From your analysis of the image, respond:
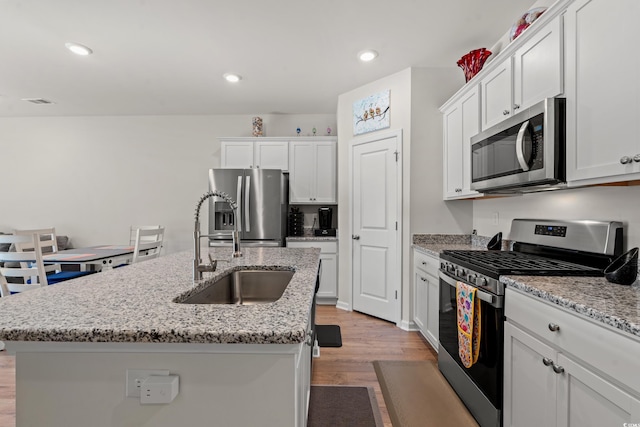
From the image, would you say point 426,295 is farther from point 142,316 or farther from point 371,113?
point 142,316

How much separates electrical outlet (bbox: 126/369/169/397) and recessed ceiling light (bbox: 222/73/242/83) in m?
3.29

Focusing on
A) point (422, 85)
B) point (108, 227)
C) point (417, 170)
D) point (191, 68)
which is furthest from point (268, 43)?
point (108, 227)

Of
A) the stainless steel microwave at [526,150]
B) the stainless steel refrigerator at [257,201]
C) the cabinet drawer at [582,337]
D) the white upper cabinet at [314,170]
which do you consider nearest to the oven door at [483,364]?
the cabinet drawer at [582,337]

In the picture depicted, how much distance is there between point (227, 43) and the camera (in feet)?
9.03

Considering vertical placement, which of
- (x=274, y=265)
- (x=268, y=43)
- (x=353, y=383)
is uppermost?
(x=268, y=43)

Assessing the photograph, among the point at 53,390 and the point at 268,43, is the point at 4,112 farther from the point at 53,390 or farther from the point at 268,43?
the point at 53,390

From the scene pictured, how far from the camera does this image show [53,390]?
0.79 m

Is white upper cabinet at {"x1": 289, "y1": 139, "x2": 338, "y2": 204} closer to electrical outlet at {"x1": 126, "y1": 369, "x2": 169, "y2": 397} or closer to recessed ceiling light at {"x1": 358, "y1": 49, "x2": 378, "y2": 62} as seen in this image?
recessed ceiling light at {"x1": 358, "y1": 49, "x2": 378, "y2": 62}

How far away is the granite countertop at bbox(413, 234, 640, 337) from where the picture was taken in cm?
95

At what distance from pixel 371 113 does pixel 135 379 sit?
3373 mm

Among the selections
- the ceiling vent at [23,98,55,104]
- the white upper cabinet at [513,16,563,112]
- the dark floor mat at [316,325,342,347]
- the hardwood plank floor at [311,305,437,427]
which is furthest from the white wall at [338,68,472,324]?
the ceiling vent at [23,98,55,104]

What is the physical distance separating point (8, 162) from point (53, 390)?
6.06m

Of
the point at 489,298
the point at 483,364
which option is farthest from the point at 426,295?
the point at 489,298

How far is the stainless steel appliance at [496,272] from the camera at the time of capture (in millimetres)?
1529
